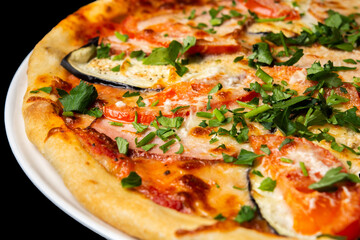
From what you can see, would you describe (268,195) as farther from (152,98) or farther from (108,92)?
(108,92)

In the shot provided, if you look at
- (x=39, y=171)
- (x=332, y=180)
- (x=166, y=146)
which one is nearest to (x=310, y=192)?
(x=332, y=180)

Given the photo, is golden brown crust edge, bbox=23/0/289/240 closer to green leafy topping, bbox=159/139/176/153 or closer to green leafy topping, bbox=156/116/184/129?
green leafy topping, bbox=159/139/176/153

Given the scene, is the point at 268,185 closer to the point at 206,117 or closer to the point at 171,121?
the point at 206,117

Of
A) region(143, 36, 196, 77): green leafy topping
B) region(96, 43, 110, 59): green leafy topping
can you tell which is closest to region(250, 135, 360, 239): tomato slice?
region(143, 36, 196, 77): green leafy topping

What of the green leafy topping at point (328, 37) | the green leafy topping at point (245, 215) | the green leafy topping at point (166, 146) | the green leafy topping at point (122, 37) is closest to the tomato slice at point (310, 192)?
the green leafy topping at point (245, 215)

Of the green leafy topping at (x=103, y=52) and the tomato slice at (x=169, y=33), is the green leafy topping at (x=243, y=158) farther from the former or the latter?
the green leafy topping at (x=103, y=52)
